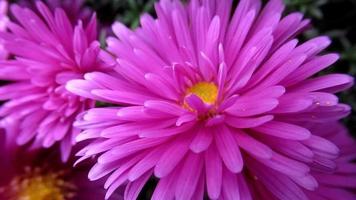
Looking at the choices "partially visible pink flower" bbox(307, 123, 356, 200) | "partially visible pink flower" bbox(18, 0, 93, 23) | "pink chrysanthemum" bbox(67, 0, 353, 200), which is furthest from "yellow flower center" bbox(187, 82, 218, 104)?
"partially visible pink flower" bbox(18, 0, 93, 23)

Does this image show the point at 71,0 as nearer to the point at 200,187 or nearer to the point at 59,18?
the point at 59,18

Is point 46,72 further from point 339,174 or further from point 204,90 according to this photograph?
point 339,174

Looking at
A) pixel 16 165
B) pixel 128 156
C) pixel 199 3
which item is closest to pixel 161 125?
pixel 128 156

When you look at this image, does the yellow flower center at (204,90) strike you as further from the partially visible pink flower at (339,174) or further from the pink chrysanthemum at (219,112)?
the partially visible pink flower at (339,174)

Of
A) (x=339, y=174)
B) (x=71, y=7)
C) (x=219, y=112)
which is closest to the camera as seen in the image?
(x=219, y=112)

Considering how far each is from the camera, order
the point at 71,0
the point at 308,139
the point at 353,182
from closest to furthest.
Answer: the point at 308,139, the point at 353,182, the point at 71,0

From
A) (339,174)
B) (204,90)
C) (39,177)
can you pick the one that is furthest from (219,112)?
(39,177)
